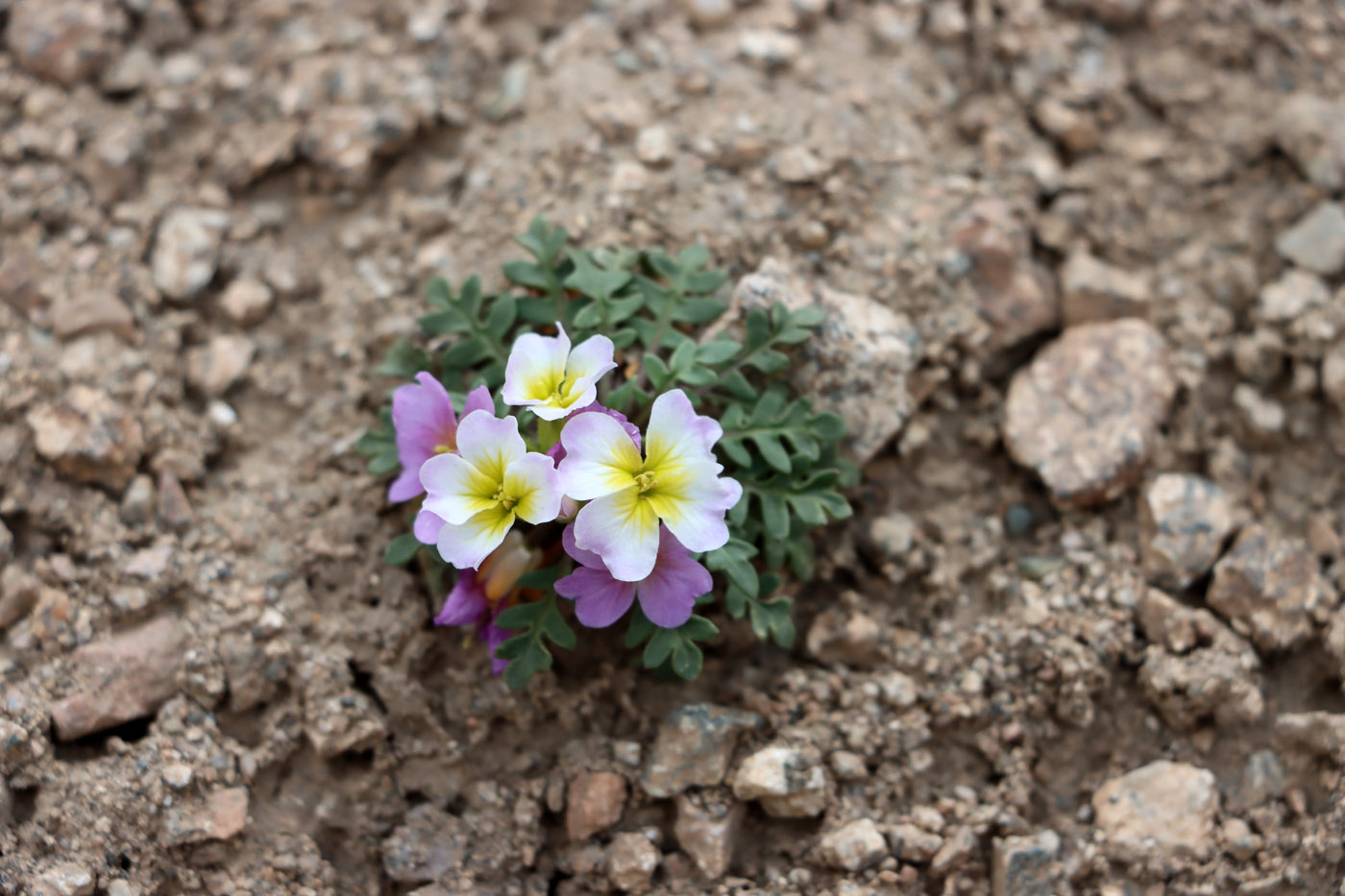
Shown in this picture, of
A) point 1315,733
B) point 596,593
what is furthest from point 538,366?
point 1315,733

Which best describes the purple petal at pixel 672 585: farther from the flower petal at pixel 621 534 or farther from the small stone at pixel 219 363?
the small stone at pixel 219 363

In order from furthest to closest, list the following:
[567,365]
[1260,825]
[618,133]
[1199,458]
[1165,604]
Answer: [618,133]
[1199,458]
[1165,604]
[1260,825]
[567,365]

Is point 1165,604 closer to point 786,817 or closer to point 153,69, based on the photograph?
point 786,817

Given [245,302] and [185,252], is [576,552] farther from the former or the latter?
[185,252]

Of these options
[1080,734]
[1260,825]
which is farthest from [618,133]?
[1260,825]

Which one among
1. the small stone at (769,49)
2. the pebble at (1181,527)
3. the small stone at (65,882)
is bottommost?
the small stone at (65,882)

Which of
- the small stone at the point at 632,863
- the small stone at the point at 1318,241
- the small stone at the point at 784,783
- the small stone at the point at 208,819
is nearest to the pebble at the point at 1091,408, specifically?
the small stone at the point at 1318,241
